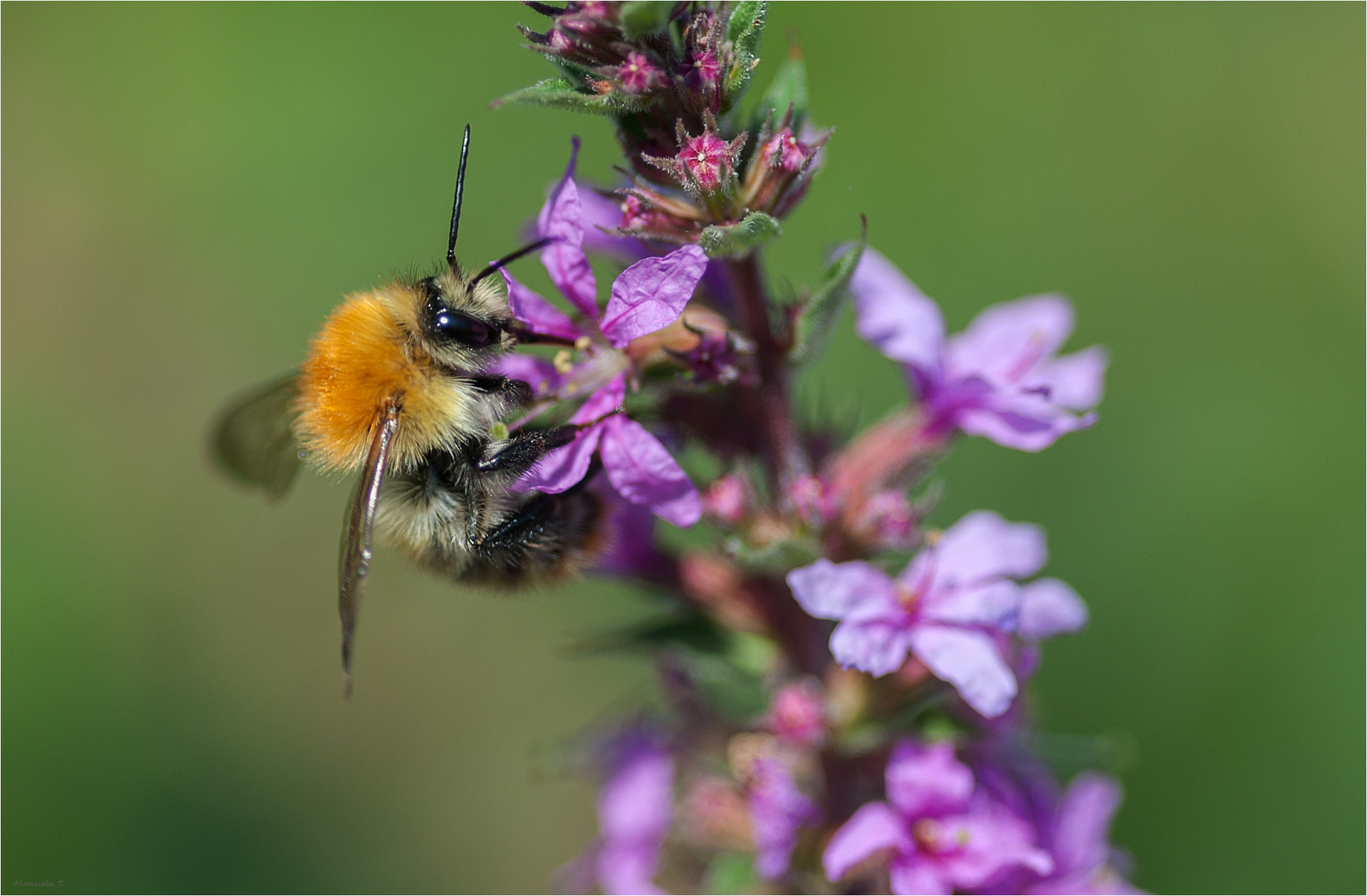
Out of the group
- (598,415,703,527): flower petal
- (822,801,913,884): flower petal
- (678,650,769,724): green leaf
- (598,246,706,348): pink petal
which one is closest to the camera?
(598,246,706,348): pink petal

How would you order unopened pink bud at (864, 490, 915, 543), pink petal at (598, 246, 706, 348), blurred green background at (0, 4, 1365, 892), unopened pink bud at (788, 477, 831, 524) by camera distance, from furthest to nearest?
blurred green background at (0, 4, 1365, 892) < unopened pink bud at (864, 490, 915, 543) < unopened pink bud at (788, 477, 831, 524) < pink petal at (598, 246, 706, 348)

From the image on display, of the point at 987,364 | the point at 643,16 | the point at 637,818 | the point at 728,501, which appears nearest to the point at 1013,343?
the point at 987,364

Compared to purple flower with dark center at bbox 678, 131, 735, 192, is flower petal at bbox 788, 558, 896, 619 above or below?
below

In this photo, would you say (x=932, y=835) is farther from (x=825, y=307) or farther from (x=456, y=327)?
(x=456, y=327)

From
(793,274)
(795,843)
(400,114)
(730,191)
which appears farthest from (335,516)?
(730,191)

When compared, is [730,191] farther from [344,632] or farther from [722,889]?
[722,889]

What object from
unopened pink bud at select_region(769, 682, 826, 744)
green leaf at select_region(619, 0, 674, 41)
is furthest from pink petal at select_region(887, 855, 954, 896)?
green leaf at select_region(619, 0, 674, 41)

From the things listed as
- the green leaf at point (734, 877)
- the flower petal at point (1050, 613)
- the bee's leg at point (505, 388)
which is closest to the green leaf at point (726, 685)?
the green leaf at point (734, 877)

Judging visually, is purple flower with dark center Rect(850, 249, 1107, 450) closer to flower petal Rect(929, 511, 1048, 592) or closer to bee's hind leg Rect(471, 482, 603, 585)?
flower petal Rect(929, 511, 1048, 592)
